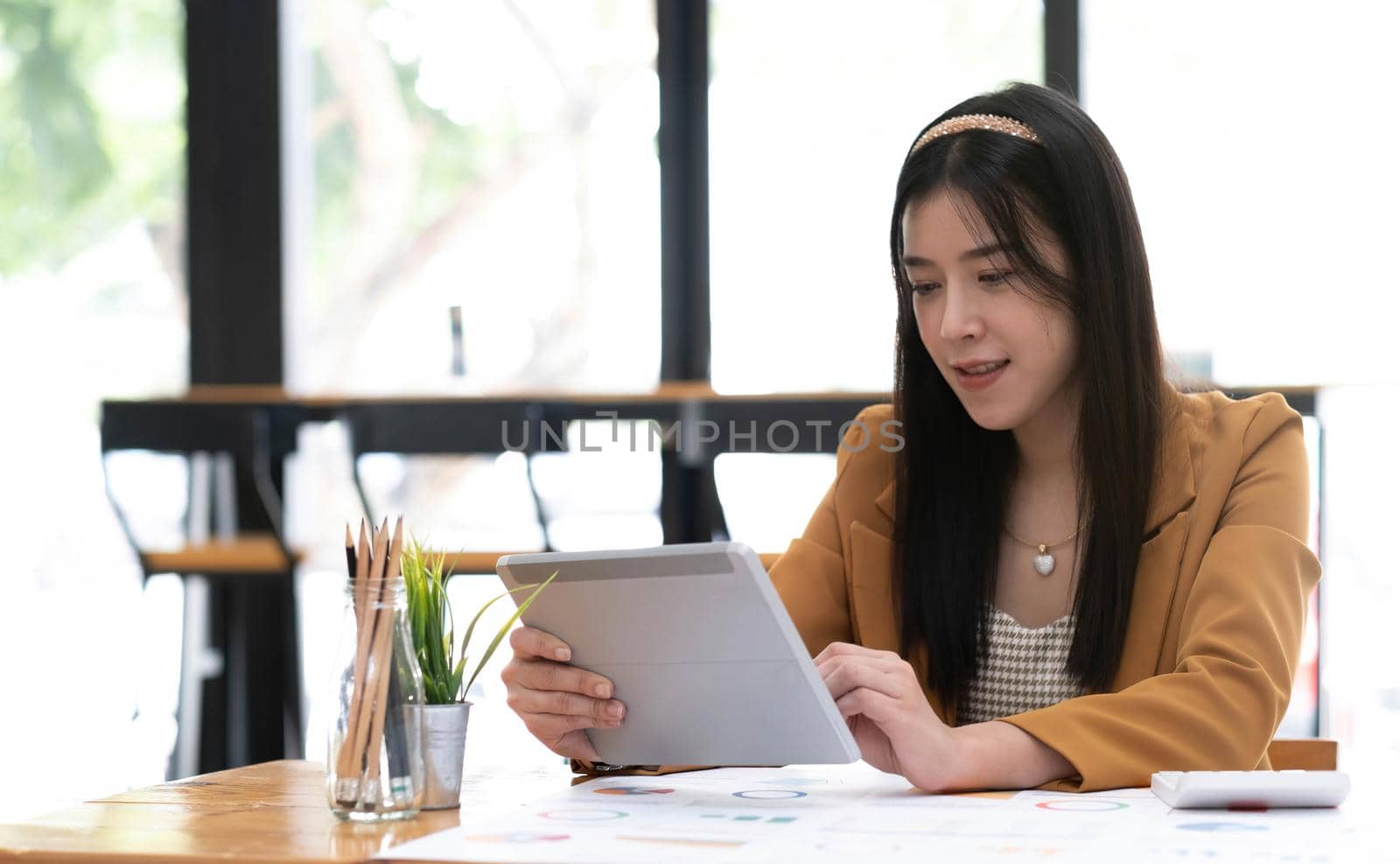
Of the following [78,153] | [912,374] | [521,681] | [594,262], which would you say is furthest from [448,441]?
[521,681]

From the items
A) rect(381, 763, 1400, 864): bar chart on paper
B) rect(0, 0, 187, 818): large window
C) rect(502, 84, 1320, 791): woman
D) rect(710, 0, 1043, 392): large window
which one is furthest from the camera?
rect(0, 0, 187, 818): large window

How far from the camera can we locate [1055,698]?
1466 mm

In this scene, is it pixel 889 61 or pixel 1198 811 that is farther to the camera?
pixel 889 61

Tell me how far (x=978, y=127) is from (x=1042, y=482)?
0.38 m

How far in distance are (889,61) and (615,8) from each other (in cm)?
84

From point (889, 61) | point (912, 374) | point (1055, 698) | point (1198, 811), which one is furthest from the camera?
point (889, 61)

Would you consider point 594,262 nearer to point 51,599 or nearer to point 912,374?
point 51,599

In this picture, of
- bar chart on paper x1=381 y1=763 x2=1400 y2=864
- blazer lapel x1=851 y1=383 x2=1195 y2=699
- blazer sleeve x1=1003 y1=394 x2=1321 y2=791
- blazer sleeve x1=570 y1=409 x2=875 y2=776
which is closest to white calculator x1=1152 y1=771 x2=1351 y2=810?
bar chart on paper x1=381 y1=763 x2=1400 y2=864

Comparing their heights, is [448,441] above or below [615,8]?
below

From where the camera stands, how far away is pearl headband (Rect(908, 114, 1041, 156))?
149 cm

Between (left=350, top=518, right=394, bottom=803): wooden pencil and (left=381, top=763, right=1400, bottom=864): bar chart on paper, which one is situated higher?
(left=350, top=518, right=394, bottom=803): wooden pencil

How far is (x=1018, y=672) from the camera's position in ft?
4.90

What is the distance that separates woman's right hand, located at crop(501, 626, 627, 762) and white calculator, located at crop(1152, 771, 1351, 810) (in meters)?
0.43

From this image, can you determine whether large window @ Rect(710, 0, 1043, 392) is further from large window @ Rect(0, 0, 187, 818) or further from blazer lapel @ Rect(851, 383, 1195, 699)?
blazer lapel @ Rect(851, 383, 1195, 699)
